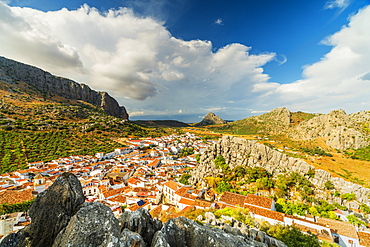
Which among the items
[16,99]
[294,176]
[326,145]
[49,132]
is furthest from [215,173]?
[16,99]

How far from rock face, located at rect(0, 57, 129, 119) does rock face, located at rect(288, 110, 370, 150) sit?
170m

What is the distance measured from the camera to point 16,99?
9138 cm

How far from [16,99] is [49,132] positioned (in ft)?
149

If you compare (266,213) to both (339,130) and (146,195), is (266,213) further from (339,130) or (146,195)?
(339,130)

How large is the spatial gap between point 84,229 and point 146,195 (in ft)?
86.6

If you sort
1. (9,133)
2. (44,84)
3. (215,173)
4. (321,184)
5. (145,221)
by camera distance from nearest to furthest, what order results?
(145,221) → (321,184) → (215,173) → (9,133) → (44,84)

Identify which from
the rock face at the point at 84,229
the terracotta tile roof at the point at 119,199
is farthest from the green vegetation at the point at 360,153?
the terracotta tile roof at the point at 119,199

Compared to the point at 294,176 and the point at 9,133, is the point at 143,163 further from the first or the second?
the point at 9,133

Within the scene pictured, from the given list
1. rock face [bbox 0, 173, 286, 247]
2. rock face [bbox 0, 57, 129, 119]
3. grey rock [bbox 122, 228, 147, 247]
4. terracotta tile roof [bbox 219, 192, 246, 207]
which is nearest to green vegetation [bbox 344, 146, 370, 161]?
terracotta tile roof [bbox 219, 192, 246, 207]

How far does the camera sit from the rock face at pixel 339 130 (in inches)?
1666

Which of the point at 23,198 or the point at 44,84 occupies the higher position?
the point at 44,84

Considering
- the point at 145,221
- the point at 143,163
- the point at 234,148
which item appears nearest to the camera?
the point at 145,221

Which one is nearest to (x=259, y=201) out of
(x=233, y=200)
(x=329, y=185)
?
(x=233, y=200)

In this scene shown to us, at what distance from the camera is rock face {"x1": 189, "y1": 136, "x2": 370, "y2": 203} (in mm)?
27594
